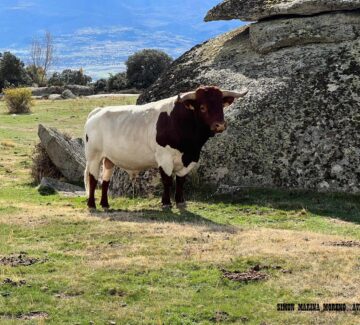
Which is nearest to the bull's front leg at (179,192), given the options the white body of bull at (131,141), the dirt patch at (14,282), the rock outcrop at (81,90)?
the white body of bull at (131,141)

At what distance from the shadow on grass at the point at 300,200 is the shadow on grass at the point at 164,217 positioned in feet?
5.14

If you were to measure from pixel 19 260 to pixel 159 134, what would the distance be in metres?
5.27

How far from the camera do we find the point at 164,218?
1386 centimetres

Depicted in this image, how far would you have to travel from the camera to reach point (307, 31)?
18219 mm

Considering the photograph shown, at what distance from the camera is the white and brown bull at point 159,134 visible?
14.2 metres

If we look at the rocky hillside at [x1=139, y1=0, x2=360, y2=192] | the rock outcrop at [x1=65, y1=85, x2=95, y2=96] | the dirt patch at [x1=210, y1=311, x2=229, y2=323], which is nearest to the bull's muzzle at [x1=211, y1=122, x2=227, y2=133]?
the rocky hillside at [x1=139, y1=0, x2=360, y2=192]

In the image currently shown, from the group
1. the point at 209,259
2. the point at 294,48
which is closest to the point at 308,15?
the point at 294,48

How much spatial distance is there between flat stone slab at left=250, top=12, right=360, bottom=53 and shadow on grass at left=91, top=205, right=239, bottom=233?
6.14 metres

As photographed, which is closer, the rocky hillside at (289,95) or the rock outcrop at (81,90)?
the rocky hillside at (289,95)

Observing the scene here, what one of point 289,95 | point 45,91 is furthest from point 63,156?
point 45,91

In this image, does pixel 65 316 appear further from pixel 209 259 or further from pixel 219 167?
pixel 219 167

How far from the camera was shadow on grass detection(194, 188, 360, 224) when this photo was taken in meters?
14.5

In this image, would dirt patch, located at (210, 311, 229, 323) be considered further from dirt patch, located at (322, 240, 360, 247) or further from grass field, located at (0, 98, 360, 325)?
dirt patch, located at (322, 240, 360, 247)

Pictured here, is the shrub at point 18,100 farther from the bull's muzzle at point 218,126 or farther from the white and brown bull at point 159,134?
the bull's muzzle at point 218,126
